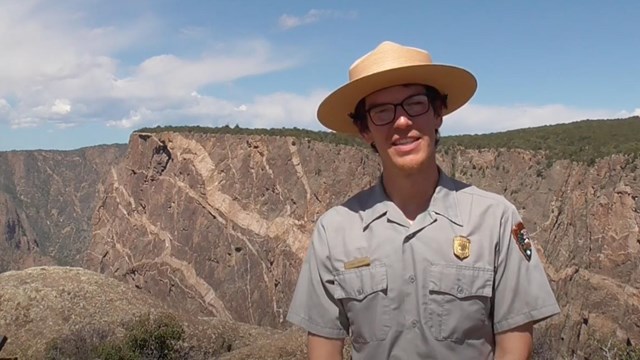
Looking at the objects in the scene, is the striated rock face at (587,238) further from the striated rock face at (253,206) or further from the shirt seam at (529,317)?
the shirt seam at (529,317)

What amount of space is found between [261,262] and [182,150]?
16.1 meters

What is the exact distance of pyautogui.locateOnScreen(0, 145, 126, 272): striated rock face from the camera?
168m

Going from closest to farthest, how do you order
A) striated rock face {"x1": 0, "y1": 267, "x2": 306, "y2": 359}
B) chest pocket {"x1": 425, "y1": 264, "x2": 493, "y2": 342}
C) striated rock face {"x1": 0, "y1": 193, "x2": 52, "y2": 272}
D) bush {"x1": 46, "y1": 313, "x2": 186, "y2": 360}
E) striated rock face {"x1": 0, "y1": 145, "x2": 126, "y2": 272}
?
chest pocket {"x1": 425, "y1": 264, "x2": 493, "y2": 342}
bush {"x1": 46, "y1": 313, "x2": 186, "y2": 360}
striated rock face {"x1": 0, "y1": 267, "x2": 306, "y2": 359}
striated rock face {"x1": 0, "y1": 193, "x2": 52, "y2": 272}
striated rock face {"x1": 0, "y1": 145, "x2": 126, "y2": 272}

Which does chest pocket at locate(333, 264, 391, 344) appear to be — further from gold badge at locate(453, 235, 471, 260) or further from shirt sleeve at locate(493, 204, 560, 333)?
shirt sleeve at locate(493, 204, 560, 333)

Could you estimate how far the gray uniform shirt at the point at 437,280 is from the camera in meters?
3.44

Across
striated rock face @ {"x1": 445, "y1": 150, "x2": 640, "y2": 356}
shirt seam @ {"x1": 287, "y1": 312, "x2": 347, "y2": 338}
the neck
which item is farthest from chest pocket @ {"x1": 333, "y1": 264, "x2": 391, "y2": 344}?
striated rock face @ {"x1": 445, "y1": 150, "x2": 640, "y2": 356}

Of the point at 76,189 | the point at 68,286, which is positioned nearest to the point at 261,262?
the point at 68,286

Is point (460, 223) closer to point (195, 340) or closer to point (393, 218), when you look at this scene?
point (393, 218)

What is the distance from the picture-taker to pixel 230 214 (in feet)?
242

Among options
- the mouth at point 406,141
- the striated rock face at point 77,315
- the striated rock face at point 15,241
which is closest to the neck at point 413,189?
the mouth at point 406,141

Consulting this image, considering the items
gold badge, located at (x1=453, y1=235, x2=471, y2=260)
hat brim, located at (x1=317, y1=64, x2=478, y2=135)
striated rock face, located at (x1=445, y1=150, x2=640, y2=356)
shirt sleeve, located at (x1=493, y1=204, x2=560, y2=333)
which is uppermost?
hat brim, located at (x1=317, y1=64, x2=478, y2=135)

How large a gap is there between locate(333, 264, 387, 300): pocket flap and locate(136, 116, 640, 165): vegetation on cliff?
212ft

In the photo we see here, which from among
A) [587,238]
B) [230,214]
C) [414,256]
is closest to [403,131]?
[414,256]

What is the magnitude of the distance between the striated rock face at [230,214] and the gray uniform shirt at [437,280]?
6605 centimetres
